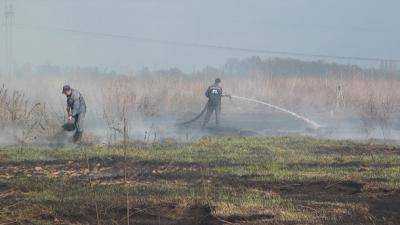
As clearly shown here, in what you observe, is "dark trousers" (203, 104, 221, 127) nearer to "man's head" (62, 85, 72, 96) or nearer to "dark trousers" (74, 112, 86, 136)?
"dark trousers" (74, 112, 86, 136)

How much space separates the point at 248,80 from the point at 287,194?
81.7ft

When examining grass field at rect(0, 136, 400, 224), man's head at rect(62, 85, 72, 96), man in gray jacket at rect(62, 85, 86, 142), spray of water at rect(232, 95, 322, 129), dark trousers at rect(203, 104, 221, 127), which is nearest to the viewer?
grass field at rect(0, 136, 400, 224)

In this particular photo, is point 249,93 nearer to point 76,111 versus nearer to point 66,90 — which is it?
point 76,111

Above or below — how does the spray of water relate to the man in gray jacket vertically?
below

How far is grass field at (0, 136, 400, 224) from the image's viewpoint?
317 inches

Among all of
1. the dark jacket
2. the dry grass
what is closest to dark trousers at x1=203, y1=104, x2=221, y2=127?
the dark jacket

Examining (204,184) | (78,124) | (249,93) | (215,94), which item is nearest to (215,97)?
(215,94)

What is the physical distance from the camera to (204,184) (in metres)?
9.93

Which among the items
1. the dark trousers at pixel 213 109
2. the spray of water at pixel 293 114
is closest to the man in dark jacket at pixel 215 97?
the dark trousers at pixel 213 109

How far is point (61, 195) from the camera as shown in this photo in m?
9.30

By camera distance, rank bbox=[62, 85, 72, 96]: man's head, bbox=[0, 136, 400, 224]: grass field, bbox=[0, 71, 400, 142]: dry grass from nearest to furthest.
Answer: bbox=[0, 136, 400, 224]: grass field
bbox=[62, 85, 72, 96]: man's head
bbox=[0, 71, 400, 142]: dry grass

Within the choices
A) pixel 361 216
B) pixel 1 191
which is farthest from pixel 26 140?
pixel 361 216

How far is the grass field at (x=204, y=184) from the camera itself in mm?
8062

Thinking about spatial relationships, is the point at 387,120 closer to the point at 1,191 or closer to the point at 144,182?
the point at 144,182
